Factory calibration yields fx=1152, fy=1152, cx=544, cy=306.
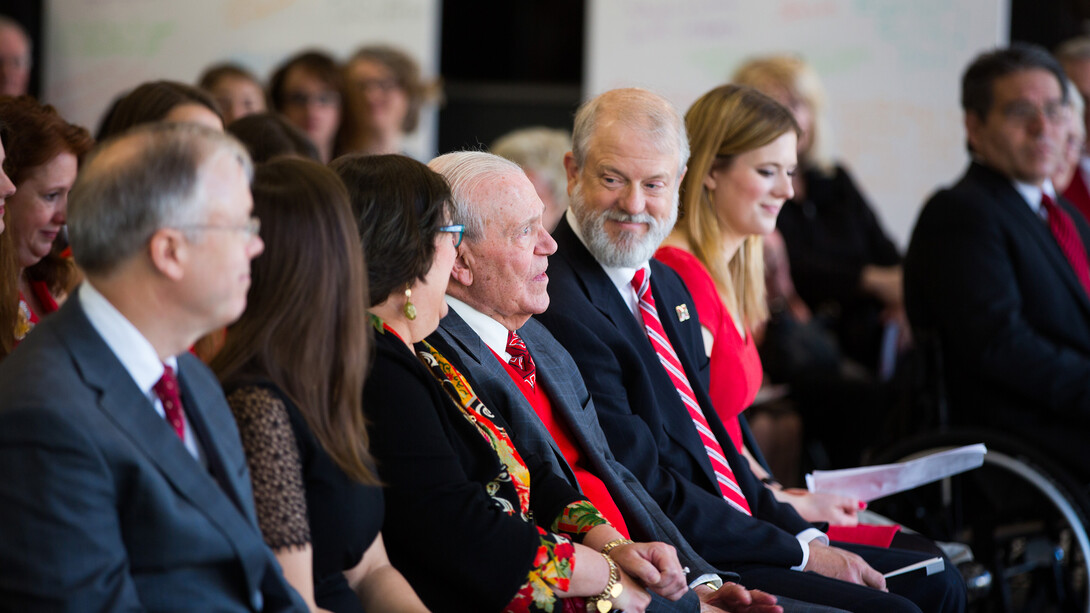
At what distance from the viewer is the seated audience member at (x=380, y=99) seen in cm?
481

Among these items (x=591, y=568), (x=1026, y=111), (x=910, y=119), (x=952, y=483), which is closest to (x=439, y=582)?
(x=591, y=568)

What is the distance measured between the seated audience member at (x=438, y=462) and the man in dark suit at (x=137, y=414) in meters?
0.30

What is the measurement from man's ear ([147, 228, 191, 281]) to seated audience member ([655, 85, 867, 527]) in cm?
170

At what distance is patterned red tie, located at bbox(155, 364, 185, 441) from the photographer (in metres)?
1.45

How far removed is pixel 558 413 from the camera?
2.27 metres

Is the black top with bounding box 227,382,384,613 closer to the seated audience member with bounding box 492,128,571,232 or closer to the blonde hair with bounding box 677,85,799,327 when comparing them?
the blonde hair with bounding box 677,85,799,327

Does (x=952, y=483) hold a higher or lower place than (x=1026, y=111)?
lower

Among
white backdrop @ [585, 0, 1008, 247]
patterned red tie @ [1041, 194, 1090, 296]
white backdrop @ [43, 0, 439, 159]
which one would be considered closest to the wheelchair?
patterned red tie @ [1041, 194, 1090, 296]

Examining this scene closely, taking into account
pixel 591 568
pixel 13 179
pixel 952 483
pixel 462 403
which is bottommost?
pixel 952 483

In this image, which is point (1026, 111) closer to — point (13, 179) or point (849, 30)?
point (849, 30)

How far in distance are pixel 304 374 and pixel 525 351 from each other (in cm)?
73

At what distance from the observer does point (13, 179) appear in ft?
7.93

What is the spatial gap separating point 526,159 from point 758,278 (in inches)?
64.1

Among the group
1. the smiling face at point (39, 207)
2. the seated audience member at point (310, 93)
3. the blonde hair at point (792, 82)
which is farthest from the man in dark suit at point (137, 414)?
the blonde hair at point (792, 82)
